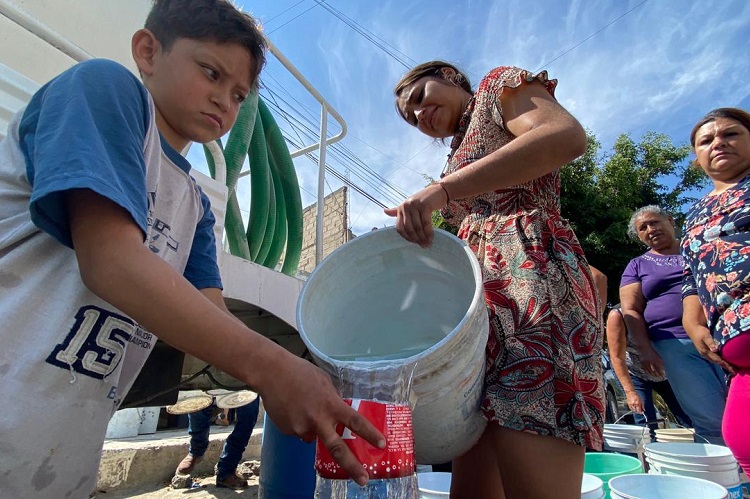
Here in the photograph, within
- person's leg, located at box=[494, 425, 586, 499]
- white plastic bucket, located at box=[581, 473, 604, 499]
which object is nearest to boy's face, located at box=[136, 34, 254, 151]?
person's leg, located at box=[494, 425, 586, 499]

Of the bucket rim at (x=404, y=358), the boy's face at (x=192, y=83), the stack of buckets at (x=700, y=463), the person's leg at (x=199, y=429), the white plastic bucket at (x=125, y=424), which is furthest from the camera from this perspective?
the white plastic bucket at (x=125, y=424)

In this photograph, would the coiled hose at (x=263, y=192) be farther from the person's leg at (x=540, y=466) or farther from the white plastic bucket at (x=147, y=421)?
the white plastic bucket at (x=147, y=421)

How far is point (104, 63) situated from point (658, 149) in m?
10.5

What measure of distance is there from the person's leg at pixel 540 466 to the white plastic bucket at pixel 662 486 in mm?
760

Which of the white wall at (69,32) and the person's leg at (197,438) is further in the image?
the person's leg at (197,438)

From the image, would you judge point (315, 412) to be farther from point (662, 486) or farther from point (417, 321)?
point (662, 486)

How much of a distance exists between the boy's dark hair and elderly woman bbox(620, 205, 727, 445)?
2707mm

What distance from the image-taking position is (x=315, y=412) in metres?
0.63

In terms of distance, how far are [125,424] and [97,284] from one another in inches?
250

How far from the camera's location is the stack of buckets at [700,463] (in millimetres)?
1719

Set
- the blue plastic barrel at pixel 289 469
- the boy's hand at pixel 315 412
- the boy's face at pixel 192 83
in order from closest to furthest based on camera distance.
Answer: the boy's hand at pixel 315 412
the boy's face at pixel 192 83
the blue plastic barrel at pixel 289 469

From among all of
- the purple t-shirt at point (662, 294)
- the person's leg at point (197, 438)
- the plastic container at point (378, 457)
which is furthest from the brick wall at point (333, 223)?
the plastic container at point (378, 457)

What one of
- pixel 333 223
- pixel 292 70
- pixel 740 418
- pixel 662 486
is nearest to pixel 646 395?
pixel 662 486

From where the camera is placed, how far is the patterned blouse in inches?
53.3
